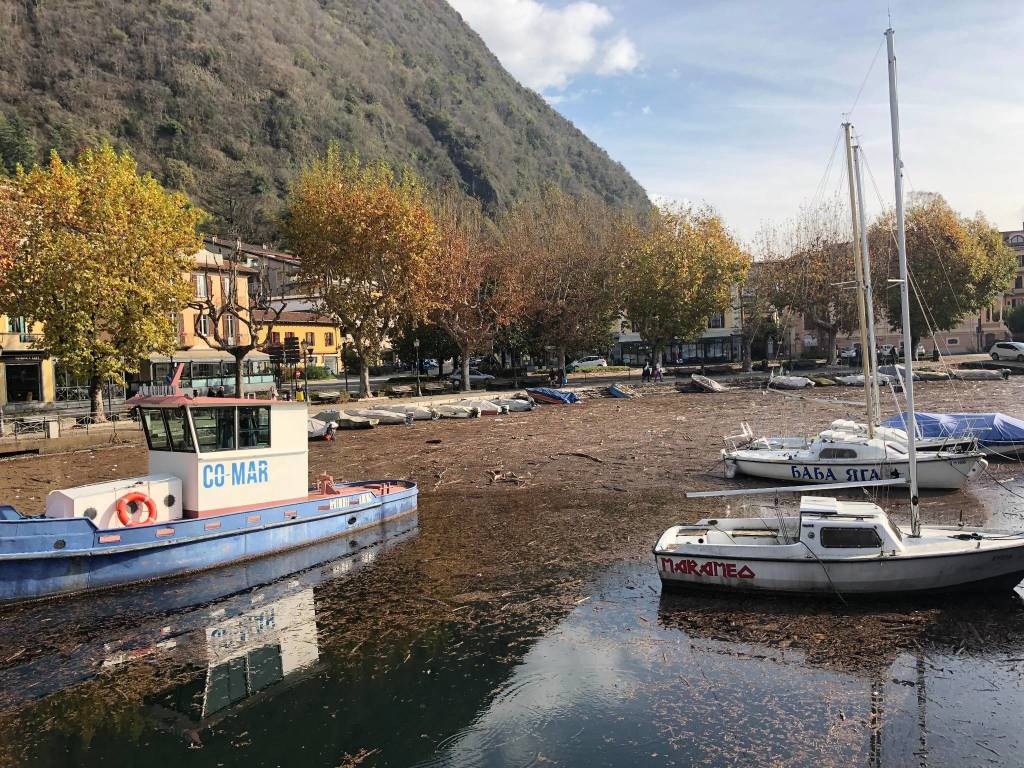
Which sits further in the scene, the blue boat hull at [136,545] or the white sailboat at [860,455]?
the white sailboat at [860,455]

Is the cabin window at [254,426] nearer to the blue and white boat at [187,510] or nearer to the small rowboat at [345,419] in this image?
the blue and white boat at [187,510]

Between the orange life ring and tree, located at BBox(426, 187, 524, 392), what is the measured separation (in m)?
38.6

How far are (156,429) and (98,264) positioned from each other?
2374 cm

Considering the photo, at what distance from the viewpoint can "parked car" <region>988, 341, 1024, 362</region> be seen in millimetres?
68500

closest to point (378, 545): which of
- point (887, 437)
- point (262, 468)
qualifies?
point (262, 468)

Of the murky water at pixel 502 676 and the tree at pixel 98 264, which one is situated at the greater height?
the tree at pixel 98 264

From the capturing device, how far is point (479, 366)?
83312 mm

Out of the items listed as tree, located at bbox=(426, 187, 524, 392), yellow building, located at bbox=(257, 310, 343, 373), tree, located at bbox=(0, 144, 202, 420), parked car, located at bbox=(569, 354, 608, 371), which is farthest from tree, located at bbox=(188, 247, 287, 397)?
parked car, located at bbox=(569, 354, 608, 371)

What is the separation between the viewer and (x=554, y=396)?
56.4 meters

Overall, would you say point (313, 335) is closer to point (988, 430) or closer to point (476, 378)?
point (476, 378)

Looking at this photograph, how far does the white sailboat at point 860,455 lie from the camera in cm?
2355

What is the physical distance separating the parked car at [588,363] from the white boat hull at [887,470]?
183ft

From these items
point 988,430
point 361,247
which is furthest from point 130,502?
point 361,247

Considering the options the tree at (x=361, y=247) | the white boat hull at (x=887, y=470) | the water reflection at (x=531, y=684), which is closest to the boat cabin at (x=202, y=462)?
the water reflection at (x=531, y=684)
